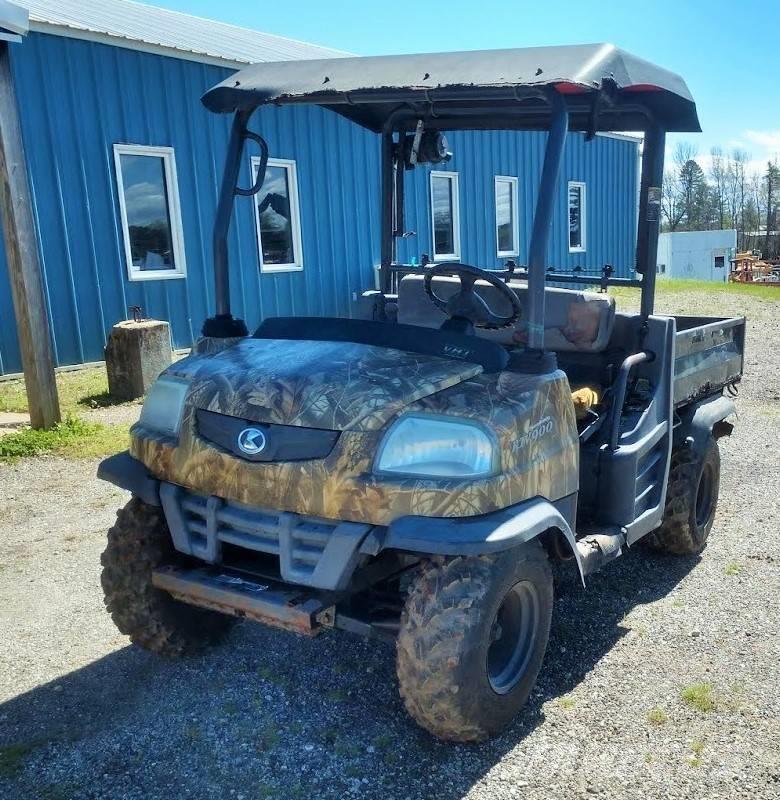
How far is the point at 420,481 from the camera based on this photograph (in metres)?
2.47

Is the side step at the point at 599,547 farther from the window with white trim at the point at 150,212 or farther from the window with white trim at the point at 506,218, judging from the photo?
the window with white trim at the point at 506,218

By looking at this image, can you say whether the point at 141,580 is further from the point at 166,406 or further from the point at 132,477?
the point at 166,406

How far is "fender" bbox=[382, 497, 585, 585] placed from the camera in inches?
93.7

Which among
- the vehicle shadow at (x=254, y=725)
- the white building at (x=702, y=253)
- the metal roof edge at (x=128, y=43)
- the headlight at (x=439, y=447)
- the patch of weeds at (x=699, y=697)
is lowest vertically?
the white building at (x=702, y=253)

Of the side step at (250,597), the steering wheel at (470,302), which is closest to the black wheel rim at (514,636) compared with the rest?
the side step at (250,597)

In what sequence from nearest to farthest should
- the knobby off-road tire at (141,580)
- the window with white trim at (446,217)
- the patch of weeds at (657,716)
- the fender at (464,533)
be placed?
the fender at (464,533)
the patch of weeds at (657,716)
the knobby off-road tire at (141,580)
the window with white trim at (446,217)

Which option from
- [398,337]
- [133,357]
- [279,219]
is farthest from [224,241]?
[279,219]

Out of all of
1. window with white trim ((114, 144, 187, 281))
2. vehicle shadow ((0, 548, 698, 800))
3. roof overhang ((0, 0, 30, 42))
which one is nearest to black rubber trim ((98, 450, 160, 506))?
vehicle shadow ((0, 548, 698, 800))

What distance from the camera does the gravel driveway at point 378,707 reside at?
2.55 metres

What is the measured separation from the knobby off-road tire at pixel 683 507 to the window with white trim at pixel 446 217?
990 centimetres

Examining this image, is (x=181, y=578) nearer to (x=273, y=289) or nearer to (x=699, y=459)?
(x=699, y=459)

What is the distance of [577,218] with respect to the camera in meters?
17.7

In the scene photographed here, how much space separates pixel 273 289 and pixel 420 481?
8985mm

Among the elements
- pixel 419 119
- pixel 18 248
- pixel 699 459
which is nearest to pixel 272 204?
pixel 18 248
